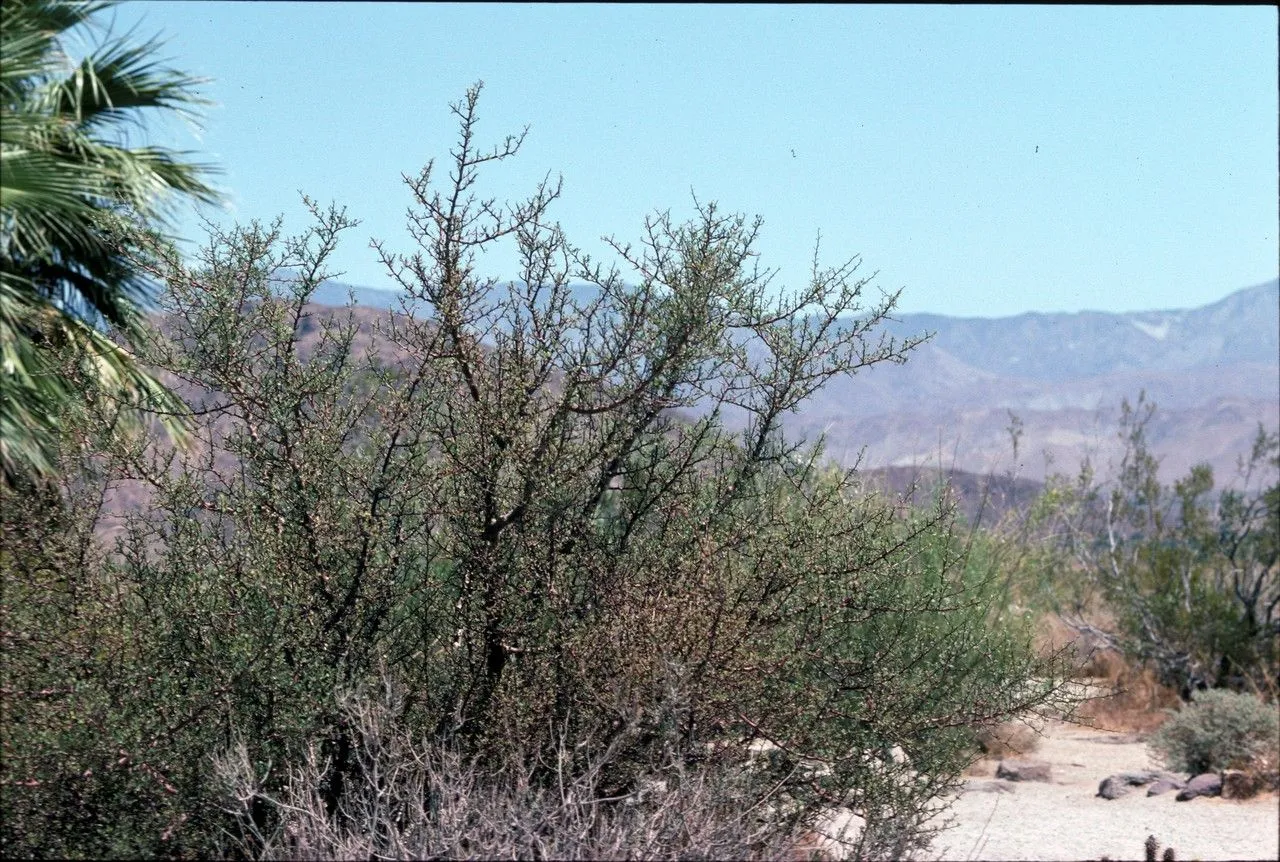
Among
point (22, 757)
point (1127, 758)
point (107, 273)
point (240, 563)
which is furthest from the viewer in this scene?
point (1127, 758)

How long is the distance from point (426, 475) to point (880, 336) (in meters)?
2.29

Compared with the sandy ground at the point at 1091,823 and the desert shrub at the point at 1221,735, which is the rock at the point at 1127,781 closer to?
the sandy ground at the point at 1091,823

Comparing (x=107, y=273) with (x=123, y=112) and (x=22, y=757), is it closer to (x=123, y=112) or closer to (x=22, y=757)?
(x=123, y=112)

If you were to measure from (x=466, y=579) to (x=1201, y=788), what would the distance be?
932 cm

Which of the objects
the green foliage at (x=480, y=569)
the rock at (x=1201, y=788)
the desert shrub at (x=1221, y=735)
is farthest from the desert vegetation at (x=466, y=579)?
the desert shrub at (x=1221, y=735)

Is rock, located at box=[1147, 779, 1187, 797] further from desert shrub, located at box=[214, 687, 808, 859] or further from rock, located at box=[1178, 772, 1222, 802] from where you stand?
desert shrub, located at box=[214, 687, 808, 859]

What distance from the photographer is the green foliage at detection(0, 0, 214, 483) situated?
21.1 feet

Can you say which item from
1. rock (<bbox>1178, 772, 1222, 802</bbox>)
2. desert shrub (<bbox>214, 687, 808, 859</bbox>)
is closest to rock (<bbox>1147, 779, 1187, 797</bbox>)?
rock (<bbox>1178, 772, 1222, 802</bbox>)

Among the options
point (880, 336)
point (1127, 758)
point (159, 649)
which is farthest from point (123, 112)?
point (1127, 758)

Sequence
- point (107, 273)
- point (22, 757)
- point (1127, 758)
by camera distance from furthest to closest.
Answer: point (1127, 758), point (107, 273), point (22, 757)

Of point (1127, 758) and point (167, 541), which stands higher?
point (167, 541)

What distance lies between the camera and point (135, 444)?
22.2 ft

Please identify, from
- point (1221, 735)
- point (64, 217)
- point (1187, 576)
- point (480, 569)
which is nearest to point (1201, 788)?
point (1221, 735)

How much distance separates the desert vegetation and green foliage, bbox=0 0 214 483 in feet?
0.23
